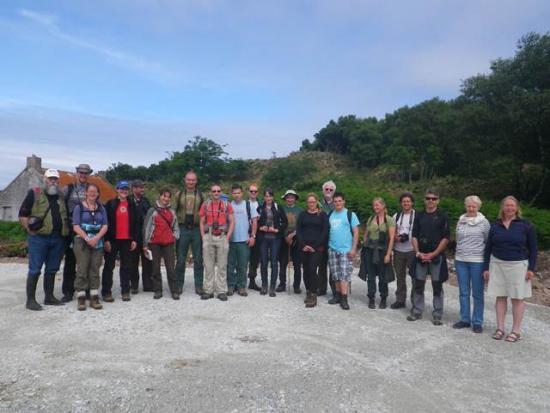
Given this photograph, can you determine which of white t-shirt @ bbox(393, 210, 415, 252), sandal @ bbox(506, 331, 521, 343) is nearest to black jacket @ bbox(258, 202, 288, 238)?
white t-shirt @ bbox(393, 210, 415, 252)

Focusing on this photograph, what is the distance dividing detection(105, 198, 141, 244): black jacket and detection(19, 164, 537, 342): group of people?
0.06 ft

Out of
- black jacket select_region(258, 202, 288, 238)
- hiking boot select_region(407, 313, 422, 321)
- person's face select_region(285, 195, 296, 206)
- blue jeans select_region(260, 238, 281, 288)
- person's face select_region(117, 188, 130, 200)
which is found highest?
person's face select_region(117, 188, 130, 200)

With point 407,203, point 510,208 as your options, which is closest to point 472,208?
point 510,208

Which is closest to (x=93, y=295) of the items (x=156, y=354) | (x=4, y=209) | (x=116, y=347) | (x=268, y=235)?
(x=116, y=347)

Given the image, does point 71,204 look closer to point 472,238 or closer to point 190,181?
point 190,181

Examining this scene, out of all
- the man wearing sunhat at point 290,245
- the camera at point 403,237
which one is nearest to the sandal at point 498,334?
the camera at point 403,237

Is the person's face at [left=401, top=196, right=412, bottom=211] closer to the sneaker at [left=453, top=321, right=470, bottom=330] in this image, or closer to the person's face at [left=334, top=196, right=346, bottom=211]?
the person's face at [left=334, top=196, right=346, bottom=211]

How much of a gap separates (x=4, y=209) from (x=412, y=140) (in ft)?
116

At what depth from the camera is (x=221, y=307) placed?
681cm

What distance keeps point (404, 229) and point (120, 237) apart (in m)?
4.52

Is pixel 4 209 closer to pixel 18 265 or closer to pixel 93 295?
pixel 18 265

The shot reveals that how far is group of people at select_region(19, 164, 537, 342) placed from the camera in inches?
234

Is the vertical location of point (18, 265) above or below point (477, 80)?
below

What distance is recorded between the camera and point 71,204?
22.1ft
